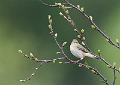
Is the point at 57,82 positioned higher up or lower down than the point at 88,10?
lower down

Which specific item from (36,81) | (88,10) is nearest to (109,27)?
(88,10)

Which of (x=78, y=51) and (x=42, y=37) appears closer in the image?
(x=78, y=51)

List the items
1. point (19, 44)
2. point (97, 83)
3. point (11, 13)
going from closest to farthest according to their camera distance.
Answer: point (97, 83) → point (19, 44) → point (11, 13)

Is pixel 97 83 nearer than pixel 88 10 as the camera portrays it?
Yes

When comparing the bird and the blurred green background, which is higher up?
the bird

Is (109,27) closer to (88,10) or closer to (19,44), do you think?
(88,10)

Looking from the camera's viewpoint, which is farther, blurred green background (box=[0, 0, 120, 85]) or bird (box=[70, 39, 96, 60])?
blurred green background (box=[0, 0, 120, 85])

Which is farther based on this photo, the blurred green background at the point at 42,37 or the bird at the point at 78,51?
the blurred green background at the point at 42,37

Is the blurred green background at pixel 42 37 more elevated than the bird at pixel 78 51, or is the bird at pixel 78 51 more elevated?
the bird at pixel 78 51
